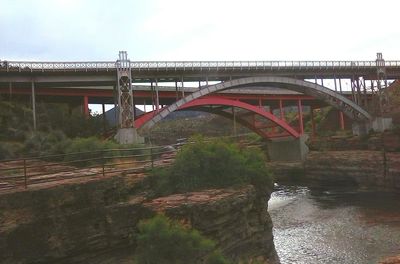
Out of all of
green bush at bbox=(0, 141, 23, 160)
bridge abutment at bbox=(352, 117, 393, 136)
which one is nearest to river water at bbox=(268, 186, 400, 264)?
bridge abutment at bbox=(352, 117, 393, 136)

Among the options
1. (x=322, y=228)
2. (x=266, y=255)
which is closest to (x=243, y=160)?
(x=266, y=255)

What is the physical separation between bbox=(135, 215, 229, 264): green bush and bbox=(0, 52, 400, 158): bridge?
27.6 m

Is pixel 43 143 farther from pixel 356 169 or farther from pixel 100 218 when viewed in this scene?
pixel 356 169

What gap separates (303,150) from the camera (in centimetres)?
6256

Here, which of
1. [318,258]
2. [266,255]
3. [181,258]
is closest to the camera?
[181,258]

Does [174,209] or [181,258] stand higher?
[174,209]

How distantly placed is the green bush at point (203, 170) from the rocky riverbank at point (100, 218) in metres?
0.82

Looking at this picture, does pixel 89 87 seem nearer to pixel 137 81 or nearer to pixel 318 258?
pixel 137 81

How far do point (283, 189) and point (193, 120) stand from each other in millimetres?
74191

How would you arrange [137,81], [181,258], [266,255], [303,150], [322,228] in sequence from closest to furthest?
[181,258]
[266,255]
[322,228]
[137,81]
[303,150]

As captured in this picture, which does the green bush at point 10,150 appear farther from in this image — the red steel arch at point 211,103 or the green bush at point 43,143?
the red steel arch at point 211,103

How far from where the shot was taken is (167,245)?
39.1 ft

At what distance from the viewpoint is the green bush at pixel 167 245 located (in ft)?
39.0

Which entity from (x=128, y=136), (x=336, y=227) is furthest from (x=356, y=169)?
(x=128, y=136)
